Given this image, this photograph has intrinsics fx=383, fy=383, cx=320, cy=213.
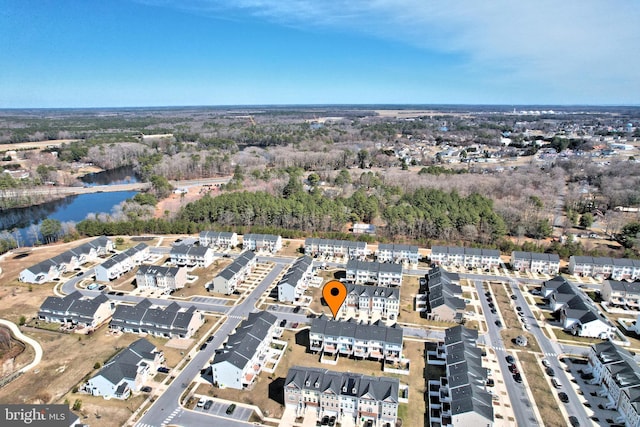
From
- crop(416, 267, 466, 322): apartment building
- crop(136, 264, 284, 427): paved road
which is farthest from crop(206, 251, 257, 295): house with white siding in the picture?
crop(416, 267, 466, 322): apartment building

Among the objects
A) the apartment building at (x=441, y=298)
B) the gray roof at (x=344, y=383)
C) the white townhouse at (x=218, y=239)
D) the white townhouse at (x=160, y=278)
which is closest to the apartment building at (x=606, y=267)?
the apartment building at (x=441, y=298)

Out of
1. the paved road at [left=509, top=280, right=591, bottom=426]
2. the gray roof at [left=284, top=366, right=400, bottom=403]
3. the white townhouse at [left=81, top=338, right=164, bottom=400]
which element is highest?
the gray roof at [left=284, top=366, right=400, bottom=403]

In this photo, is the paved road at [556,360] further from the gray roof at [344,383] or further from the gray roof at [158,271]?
the gray roof at [158,271]

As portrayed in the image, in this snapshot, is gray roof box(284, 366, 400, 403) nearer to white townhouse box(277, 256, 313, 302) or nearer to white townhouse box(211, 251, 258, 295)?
white townhouse box(277, 256, 313, 302)

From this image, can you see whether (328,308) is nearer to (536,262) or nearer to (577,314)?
(577,314)

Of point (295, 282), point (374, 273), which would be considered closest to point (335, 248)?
point (374, 273)

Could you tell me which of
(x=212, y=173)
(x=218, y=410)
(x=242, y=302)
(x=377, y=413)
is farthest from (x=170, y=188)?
(x=377, y=413)

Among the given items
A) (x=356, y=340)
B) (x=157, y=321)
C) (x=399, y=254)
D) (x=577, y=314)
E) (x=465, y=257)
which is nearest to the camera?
(x=356, y=340)
